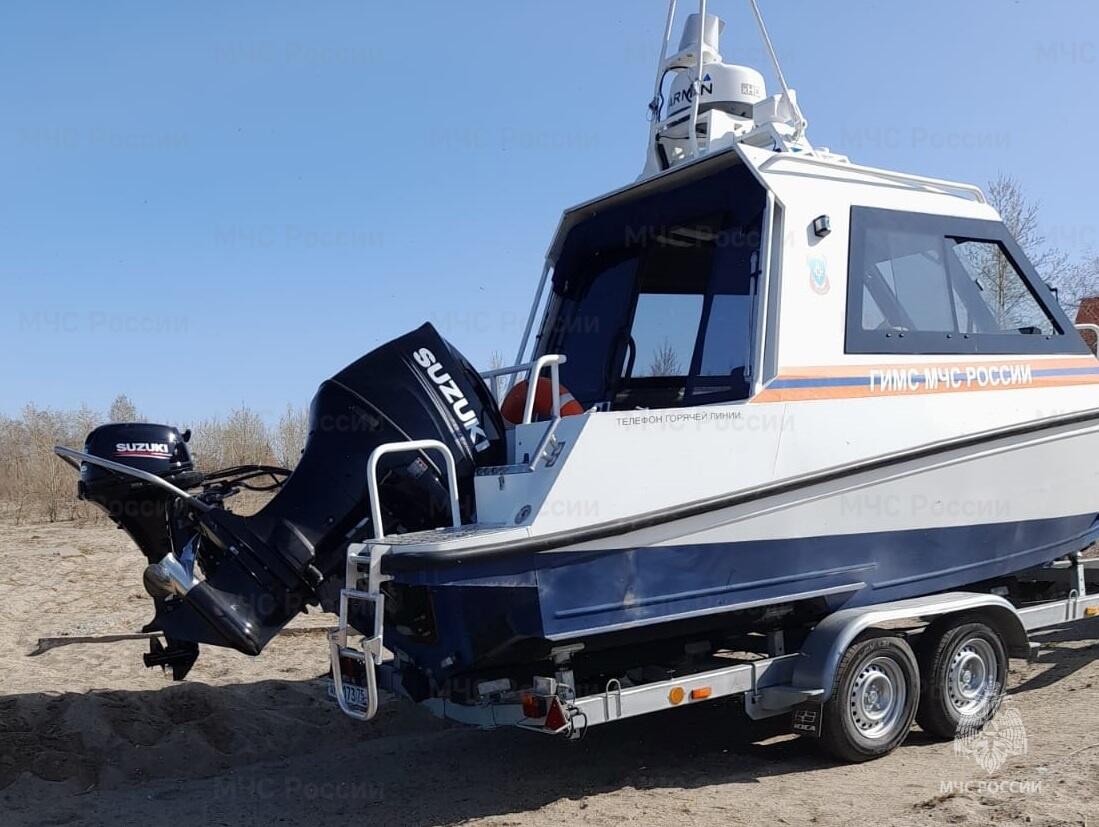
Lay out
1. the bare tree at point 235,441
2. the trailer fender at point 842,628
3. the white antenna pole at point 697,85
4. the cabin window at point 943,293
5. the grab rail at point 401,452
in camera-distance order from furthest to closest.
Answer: the bare tree at point 235,441
the white antenna pole at point 697,85
the cabin window at point 943,293
the trailer fender at point 842,628
the grab rail at point 401,452

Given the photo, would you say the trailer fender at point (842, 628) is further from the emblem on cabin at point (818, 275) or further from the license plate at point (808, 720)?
the emblem on cabin at point (818, 275)

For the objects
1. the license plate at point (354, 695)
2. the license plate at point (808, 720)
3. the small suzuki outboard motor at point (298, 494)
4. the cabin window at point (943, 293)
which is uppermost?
the cabin window at point (943, 293)

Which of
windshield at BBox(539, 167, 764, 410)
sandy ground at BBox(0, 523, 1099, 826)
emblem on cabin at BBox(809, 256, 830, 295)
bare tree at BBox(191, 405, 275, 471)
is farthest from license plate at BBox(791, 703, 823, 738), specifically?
bare tree at BBox(191, 405, 275, 471)

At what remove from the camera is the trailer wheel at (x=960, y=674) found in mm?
5301

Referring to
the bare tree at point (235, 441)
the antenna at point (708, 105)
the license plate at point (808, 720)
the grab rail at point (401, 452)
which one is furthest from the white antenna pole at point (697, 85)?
A: the bare tree at point (235, 441)

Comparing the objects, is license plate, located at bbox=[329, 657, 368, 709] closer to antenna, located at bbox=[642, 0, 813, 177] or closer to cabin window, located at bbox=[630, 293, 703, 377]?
cabin window, located at bbox=[630, 293, 703, 377]

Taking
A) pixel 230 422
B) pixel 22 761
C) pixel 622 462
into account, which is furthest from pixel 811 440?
pixel 230 422

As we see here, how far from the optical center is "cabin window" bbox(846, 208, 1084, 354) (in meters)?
5.24

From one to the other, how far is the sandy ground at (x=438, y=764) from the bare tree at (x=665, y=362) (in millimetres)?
2112

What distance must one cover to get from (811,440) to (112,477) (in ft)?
10.8

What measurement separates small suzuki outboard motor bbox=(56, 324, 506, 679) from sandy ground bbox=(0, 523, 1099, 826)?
852mm

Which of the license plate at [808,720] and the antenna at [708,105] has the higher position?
the antenna at [708,105]

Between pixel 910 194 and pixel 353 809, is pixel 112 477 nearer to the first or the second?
pixel 353 809

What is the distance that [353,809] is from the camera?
473 centimetres
